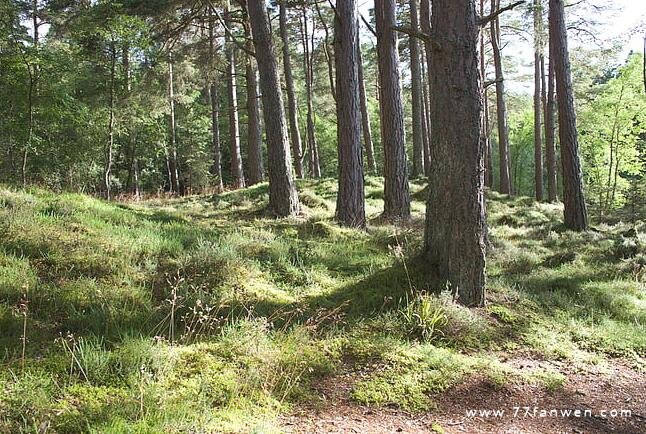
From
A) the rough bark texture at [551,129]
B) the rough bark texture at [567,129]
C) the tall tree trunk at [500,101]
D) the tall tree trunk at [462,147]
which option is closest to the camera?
the tall tree trunk at [462,147]

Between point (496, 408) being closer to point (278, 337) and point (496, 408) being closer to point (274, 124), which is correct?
point (278, 337)

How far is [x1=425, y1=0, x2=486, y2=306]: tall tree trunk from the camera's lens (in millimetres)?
4648

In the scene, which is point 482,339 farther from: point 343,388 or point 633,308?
point 633,308

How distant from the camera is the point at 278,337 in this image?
3.76 meters

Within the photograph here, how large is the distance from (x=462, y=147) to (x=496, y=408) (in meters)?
2.55

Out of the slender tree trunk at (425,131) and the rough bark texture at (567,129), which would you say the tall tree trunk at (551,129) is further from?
the rough bark texture at (567,129)

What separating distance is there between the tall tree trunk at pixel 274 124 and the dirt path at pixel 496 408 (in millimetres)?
6762

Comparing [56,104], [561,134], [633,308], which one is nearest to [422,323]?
[633,308]

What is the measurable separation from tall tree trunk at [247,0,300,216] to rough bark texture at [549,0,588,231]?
6.51 metres

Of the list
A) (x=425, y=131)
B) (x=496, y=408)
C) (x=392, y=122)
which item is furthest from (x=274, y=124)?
(x=425, y=131)

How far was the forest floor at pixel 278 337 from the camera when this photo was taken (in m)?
2.82

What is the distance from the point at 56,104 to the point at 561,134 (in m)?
13.1

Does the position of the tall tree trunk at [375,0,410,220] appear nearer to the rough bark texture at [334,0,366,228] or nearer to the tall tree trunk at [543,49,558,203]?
the rough bark texture at [334,0,366,228]

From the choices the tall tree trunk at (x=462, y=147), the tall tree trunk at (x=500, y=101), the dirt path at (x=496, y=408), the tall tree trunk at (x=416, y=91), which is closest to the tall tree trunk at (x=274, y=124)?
the tall tree trunk at (x=462, y=147)
